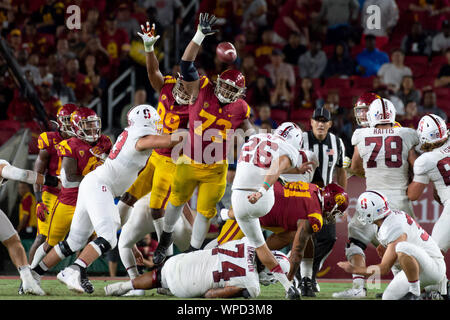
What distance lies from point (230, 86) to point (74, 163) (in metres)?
1.81

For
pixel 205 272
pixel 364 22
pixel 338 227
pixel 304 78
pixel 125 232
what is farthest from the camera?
pixel 364 22

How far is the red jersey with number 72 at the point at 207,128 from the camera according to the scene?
8.00 metres

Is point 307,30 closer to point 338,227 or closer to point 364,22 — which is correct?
point 364,22

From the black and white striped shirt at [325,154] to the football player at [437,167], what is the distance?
3.97 feet

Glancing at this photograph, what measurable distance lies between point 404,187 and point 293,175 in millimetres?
1210

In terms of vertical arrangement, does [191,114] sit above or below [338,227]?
above

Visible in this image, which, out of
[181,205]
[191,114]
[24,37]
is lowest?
[181,205]

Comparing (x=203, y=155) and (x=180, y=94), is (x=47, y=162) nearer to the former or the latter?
(x=180, y=94)

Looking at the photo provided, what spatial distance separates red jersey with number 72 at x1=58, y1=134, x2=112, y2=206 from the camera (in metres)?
8.16

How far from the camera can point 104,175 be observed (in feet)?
25.1

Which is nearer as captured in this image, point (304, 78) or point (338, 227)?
point (338, 227)

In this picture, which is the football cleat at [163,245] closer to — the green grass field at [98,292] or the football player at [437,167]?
the green grass field at [98,292]

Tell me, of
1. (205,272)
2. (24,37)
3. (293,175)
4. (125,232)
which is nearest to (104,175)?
(125,232)

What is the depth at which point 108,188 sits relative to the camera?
764 centimetres
